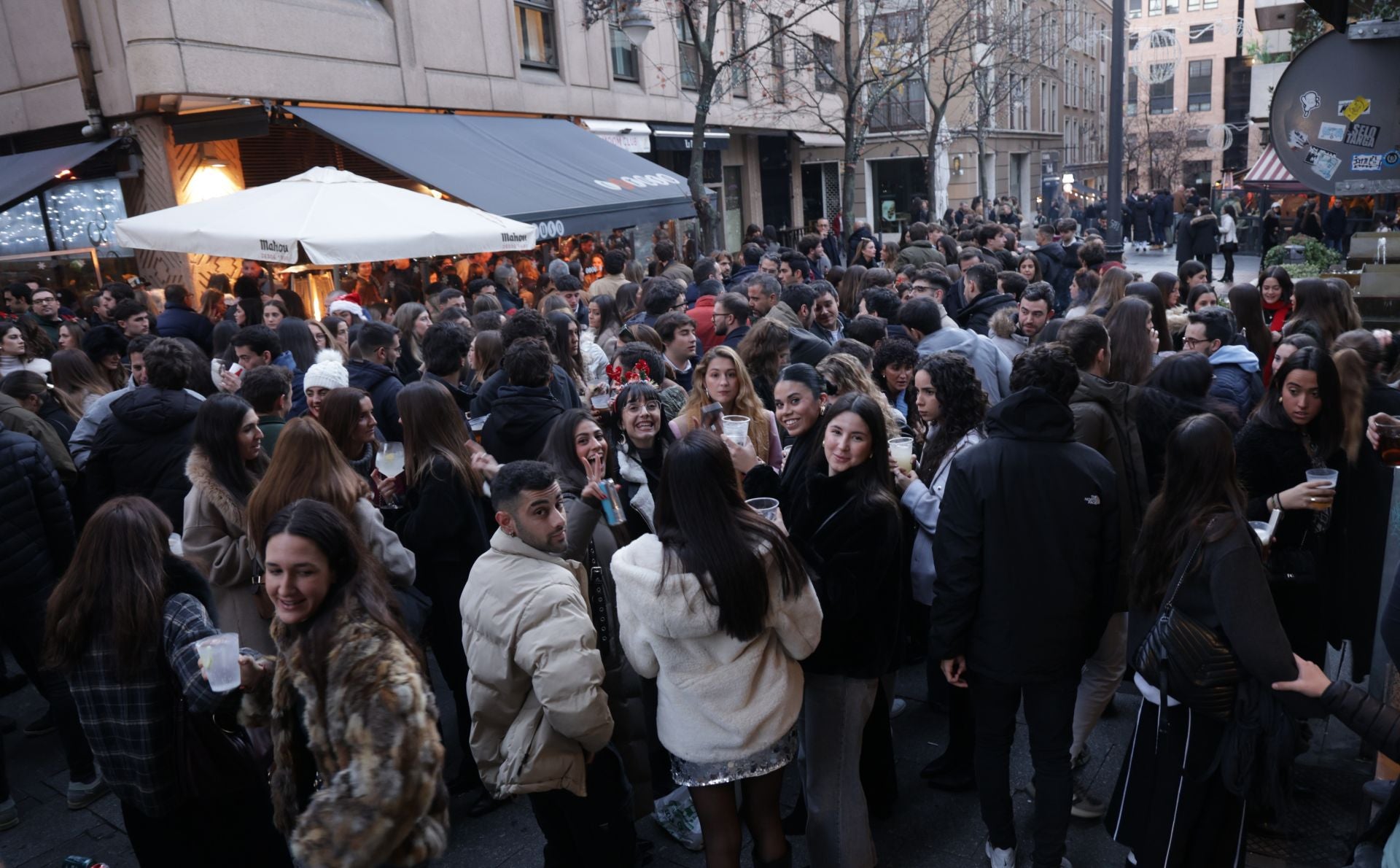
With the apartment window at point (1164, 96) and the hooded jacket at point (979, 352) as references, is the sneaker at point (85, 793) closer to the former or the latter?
the hooded jacket at point (979, 352)

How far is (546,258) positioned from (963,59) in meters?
25.7

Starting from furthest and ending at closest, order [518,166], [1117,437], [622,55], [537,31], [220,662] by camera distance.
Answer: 1. [622,55]
2. [537,31]
3. [518,166]
4. [1117,437]
5. [220,662]

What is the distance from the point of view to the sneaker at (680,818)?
3.85 metres

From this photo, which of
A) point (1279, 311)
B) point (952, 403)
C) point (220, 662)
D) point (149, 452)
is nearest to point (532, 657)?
point (220, 662)

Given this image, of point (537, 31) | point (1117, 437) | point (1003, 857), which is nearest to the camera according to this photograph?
point (1003, 857)

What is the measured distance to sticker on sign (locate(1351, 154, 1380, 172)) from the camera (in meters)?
4.69

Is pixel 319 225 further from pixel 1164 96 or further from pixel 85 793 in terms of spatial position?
pixel 1164 96

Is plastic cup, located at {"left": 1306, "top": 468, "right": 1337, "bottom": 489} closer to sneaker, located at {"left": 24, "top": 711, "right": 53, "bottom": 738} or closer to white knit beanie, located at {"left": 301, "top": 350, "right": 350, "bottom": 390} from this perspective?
white knit beanie, located at {"left": 301, "top": 350, "right": 350, "bottom": 390}

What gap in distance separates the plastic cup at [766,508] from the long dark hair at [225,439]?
2.18 m

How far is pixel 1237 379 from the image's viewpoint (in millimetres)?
5207

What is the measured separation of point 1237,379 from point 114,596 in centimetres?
547

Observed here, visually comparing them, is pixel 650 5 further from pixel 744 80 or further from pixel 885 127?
pixel 885 127

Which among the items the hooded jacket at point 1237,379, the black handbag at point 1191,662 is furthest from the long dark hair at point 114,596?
the hooded jacket at point 1237,379

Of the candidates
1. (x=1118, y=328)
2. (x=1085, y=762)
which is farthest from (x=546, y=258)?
(x=1085, y=762)
